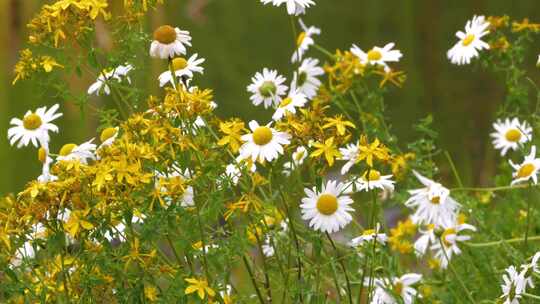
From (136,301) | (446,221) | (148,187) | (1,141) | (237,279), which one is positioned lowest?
(136,301)

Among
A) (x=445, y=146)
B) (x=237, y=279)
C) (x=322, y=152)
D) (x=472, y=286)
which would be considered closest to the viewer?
(x=322, y=152)

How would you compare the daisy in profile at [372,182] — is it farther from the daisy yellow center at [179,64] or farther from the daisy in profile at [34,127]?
the daisy in profile at [34,127]

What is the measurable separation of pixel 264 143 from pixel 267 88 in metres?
0.58

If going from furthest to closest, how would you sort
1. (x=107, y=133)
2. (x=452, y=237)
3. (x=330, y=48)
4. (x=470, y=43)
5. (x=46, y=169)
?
1. (x=330, y=48)
2. (x=470, y=43)
3. (x=452, y=237)
4. (x=46, y=169)
5. (x=107, y=133)

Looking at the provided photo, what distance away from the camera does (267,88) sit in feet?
8.61

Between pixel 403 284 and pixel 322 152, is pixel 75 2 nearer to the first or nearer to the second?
pixel 322 152

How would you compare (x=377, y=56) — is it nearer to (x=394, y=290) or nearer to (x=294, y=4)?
(x=294, y=4)

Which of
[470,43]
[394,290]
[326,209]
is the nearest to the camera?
[326,209]

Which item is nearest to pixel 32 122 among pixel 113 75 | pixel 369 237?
pixel 113 75

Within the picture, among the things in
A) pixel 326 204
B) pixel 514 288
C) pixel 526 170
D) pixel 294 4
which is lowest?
pixel 514 288

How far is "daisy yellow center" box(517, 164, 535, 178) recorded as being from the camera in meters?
2.50

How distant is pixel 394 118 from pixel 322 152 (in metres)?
4.42

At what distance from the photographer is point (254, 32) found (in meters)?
6.61

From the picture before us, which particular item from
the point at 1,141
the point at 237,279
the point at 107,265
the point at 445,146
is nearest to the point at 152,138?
the point at 107,265
